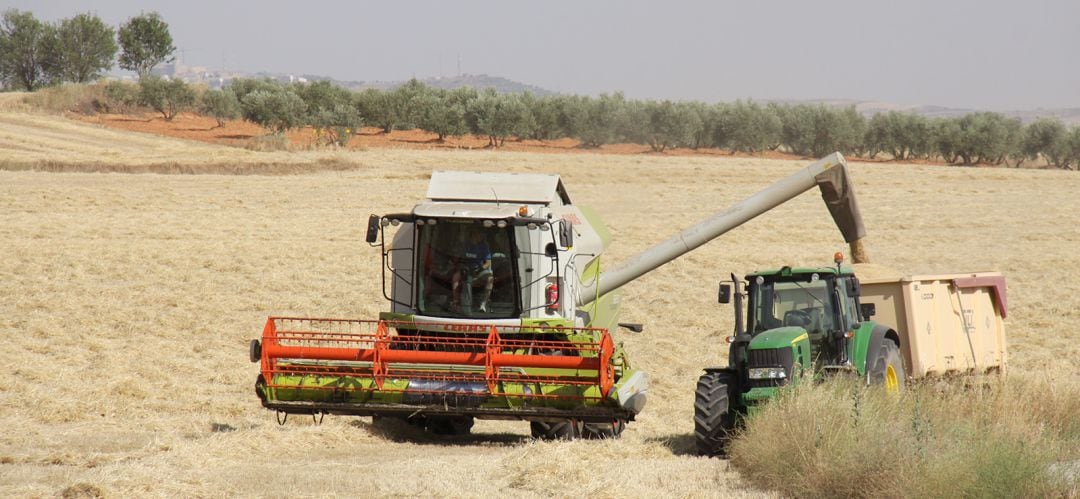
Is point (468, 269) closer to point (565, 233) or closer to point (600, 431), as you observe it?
point (565, 233)

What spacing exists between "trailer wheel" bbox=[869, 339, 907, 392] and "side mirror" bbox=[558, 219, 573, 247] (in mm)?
3335

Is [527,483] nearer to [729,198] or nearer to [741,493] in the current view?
[741,493]

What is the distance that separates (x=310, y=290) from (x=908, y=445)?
1590 centimetres

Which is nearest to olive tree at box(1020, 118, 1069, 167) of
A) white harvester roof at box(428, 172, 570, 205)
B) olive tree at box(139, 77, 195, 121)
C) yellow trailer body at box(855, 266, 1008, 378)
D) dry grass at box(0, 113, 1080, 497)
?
dry grass at box(0, 113, 1080, 497)

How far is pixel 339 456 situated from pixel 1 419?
409cm

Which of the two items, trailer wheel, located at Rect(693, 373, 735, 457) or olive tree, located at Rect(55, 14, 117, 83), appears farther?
olive tree, located at Rect(55, 14, 117, 83)

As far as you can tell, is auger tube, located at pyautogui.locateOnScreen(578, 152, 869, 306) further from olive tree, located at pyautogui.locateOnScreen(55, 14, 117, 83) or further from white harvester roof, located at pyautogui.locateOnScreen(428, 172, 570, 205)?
olive tree, located at pyautogui.locateOnScreen(55, 14, 117, 83)

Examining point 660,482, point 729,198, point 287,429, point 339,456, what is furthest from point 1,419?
point 729,198

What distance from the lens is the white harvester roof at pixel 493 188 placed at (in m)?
15.0

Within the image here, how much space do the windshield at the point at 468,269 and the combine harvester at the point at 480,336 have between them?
1cm

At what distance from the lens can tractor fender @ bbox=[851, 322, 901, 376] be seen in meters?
12.7

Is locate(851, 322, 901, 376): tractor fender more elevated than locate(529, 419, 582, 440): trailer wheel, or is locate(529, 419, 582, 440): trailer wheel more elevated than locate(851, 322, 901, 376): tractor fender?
locate(851, 322, 901, 376): tractor fender

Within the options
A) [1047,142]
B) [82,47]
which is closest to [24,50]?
[82,47]

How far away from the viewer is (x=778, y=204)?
17422 millimetres
